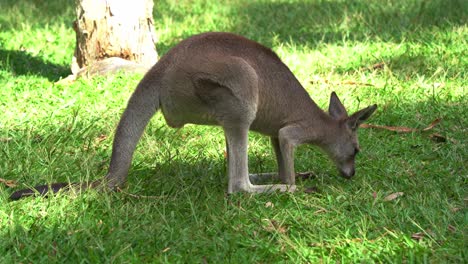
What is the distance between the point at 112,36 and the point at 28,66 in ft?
3.27

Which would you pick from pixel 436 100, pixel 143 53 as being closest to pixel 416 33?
pixel 436 100

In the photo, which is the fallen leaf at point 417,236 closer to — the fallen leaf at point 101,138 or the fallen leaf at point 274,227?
the fallen leaf at point 274,227

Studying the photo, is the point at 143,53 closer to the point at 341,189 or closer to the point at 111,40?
the point at 111,40

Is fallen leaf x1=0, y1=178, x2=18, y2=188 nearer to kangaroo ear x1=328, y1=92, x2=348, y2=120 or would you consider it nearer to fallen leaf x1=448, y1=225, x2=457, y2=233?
kangaroo ear x1=328, y1=92, x2=348, y2=120

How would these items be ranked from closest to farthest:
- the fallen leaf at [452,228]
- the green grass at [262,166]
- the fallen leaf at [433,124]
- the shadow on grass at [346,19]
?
the green grass at [262,166] < the fallen leaf at [452,228] < the fallen leaf at [433,124] < the shadow on grass at [346,19]

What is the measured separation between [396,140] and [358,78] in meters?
1.37

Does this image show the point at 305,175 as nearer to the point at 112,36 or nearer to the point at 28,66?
the point at 112,36

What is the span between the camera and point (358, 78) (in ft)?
22.5

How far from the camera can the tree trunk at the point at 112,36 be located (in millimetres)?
6887

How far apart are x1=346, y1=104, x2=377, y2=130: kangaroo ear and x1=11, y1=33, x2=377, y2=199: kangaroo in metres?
0.01

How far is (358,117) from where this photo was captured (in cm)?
482

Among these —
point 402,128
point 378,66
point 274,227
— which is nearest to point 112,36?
point 378,66

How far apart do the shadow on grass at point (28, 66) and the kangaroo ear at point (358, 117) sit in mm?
3117

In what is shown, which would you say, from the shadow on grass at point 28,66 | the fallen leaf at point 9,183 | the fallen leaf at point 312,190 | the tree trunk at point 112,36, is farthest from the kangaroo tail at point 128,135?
the shadow on grass at point 28,66
